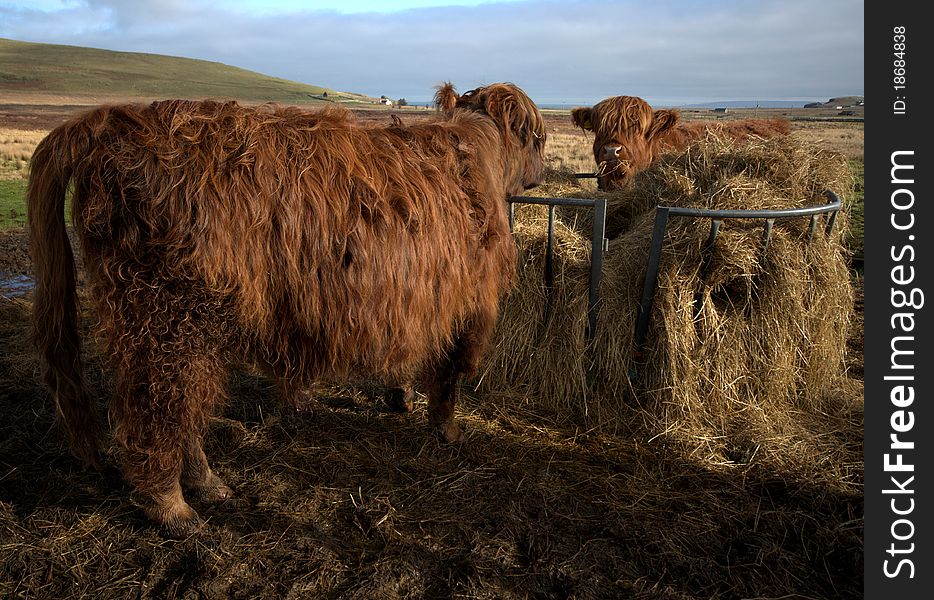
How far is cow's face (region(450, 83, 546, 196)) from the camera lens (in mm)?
3521

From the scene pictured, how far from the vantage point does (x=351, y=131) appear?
2.54m

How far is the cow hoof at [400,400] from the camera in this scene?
372cm

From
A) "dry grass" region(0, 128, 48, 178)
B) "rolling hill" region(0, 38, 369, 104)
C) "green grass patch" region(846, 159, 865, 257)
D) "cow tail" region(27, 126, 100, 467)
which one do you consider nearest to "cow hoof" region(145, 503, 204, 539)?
"cow tail" region(27, 126, 100, 467)

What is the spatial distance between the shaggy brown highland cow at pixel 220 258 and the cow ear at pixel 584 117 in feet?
12.7

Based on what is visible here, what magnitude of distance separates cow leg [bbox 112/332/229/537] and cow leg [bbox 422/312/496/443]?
126 cm

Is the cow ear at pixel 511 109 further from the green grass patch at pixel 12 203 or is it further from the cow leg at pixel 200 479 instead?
the green grass patch at pixel 12 203

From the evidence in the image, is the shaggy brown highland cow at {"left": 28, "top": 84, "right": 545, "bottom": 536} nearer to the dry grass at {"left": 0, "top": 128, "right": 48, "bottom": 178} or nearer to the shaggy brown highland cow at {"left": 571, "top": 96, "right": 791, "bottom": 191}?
the shaggy brown highland cow at {"left": 571, "top": 96, "right": 791, "bottom": 191}

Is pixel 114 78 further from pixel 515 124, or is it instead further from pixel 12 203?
pixel 515 124

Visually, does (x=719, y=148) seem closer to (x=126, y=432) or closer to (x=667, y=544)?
(x=667, y=544)

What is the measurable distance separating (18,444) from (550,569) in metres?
2.97

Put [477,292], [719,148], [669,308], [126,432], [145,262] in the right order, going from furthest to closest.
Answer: [719,148], [669,308], [477,292], [126,432], [145,262]

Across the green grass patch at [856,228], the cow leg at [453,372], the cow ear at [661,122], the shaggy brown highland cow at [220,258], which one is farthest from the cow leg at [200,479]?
the green grass patch at [856,228]

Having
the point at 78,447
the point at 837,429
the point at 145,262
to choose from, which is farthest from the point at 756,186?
the point at 78,447

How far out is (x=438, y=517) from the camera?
2.69 m
